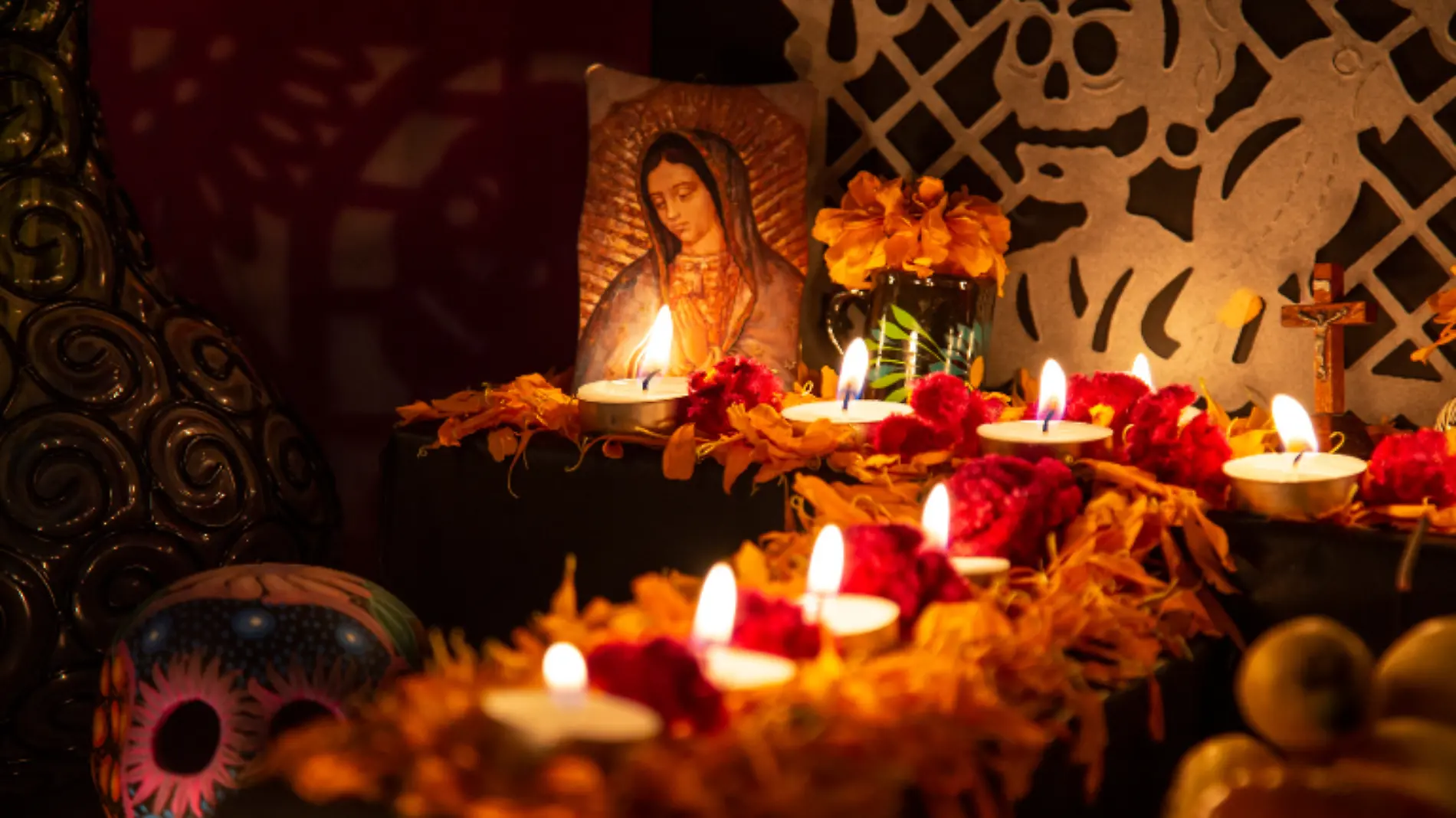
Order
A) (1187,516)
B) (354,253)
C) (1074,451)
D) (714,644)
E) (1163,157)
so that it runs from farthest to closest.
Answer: (354,253) → (1163,157) → (1074,451) → (1187,516) → (714,644)

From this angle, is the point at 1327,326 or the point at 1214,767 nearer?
the point at 1214,767

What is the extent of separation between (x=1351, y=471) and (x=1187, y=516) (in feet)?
0.44

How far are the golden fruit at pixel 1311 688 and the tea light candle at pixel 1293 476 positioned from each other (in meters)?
0.39

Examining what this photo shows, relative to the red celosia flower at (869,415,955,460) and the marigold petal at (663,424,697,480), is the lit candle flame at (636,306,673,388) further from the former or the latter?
the red celosia flower at (869,415,955,460)

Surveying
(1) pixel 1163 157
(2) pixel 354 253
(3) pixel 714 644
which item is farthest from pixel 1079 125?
(3) pixel 714 644

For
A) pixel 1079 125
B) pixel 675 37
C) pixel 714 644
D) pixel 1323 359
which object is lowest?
pixel 714 644

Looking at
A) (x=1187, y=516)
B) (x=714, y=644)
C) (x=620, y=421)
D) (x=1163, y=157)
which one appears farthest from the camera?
(x=1163, y=157)

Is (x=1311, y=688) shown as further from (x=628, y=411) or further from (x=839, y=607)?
(x=628, y=411)

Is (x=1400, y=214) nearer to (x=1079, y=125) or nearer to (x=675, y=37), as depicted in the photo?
(x=1079, y=125)

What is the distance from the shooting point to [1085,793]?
0.77 m

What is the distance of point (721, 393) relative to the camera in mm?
1320

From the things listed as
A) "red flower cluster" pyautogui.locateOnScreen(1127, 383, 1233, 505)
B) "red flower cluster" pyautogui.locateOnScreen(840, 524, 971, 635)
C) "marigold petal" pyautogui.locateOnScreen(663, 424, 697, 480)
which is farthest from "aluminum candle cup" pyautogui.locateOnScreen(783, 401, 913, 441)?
"red flower cluster" pyautogui.locateOnScreen(840, 524, 971, 635)

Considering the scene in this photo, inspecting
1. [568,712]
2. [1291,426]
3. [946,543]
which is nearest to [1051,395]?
[1291,426]

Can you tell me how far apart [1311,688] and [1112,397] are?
641 mm
